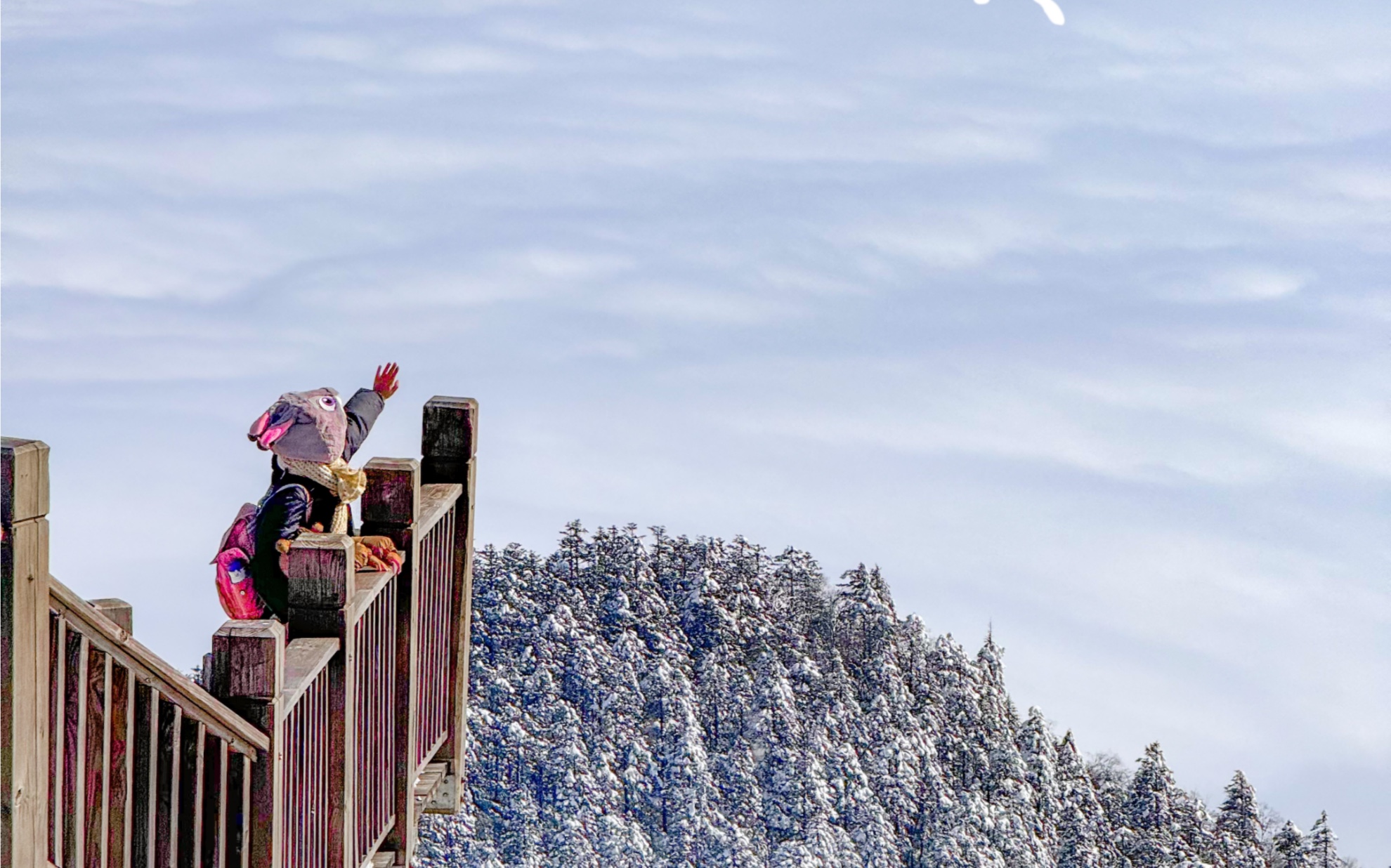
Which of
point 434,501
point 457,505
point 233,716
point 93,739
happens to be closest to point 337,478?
point 434,501

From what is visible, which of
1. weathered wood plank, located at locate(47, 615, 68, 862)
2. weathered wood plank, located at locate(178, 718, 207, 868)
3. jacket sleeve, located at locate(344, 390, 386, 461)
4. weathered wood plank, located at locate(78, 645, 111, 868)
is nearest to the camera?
weathered wood plank, located at locate(47, 615, 68, 862)

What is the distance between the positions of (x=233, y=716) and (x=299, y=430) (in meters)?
1.98

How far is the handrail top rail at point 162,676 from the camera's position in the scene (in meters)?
4.62

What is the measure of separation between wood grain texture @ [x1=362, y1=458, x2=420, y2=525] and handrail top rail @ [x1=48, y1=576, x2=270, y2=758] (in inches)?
77.9

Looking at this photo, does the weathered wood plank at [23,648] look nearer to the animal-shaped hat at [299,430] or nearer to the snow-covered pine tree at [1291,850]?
the animal-shaped hat at [299,430]

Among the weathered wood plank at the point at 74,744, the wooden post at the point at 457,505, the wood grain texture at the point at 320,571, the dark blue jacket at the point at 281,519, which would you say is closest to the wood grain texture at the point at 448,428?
the wooden post at the point at 457,505

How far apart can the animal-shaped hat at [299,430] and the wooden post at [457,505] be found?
1498 mm

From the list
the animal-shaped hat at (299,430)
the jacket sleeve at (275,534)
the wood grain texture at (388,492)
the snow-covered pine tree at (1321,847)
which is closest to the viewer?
the jacket sleeve at (275,534)

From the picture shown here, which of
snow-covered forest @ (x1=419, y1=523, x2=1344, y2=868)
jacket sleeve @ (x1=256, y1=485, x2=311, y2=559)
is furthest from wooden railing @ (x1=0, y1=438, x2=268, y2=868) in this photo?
snow-covered forest @ (x1=419, y1=523, x2=1344, y2=868)

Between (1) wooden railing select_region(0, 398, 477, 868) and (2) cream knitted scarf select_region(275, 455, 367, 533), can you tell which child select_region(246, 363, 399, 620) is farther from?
(1) wooden railing select_region(0, 398, 477, 868)

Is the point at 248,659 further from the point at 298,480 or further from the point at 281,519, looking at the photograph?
the point at 298,480

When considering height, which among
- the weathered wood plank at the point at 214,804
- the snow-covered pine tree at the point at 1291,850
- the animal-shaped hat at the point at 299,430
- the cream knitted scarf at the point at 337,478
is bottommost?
the snow-covered pine tree at the point at 1291,850

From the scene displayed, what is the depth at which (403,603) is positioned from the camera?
7.73 metres

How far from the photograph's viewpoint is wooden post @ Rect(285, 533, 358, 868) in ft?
20.6
